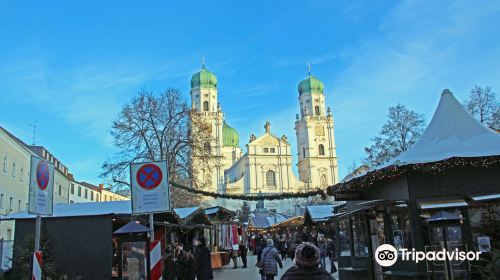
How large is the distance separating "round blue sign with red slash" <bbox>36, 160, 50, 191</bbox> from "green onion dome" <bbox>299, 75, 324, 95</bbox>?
10594cm

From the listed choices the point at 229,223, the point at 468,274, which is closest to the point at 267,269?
the point at 468,274

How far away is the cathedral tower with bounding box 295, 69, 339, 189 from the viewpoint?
105 m

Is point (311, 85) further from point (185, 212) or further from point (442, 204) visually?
point (442, 204)

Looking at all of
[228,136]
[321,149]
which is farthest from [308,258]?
[321,149]

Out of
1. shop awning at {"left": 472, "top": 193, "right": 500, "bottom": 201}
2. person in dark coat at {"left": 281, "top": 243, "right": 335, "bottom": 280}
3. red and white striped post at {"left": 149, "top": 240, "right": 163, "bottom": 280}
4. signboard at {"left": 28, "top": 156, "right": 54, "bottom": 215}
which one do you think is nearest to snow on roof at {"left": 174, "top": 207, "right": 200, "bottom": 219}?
red and white striped post at {"left": 149, "top": 240, "right": 163, "bottom": 280}

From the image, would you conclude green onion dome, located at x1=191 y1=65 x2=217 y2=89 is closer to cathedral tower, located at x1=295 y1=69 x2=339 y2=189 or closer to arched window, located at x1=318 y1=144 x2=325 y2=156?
cathedral tower, located at x1=295 y1=69 x2=339 y2=189

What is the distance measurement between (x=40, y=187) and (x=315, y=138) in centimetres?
10184

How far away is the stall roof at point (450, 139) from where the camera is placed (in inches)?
430

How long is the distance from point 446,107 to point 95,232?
10.8 m

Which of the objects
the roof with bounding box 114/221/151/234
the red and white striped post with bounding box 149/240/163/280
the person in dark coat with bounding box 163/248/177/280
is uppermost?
the roof with bounding box 114/221/151/234

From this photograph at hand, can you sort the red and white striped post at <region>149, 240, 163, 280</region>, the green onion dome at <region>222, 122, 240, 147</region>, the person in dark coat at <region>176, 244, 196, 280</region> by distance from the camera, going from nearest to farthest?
the red and white striped post at <region>149, 240, 163, 280</region>
the person in dark coat at <region>176, 244, 196, 280</region>
the green onion dome at <region>222, 122, 240, 147</region>

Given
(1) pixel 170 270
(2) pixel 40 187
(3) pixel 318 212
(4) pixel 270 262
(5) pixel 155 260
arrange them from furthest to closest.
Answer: (3) pixel 318 212 < (1) pixel 170 270 < (4) pixel 270 262 < (5) pixel 155 260 < (2) pixel 40 187

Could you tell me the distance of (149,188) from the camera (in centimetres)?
865

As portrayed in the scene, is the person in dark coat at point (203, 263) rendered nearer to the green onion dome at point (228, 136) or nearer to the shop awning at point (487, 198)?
the shop awning at point (487, 198)
